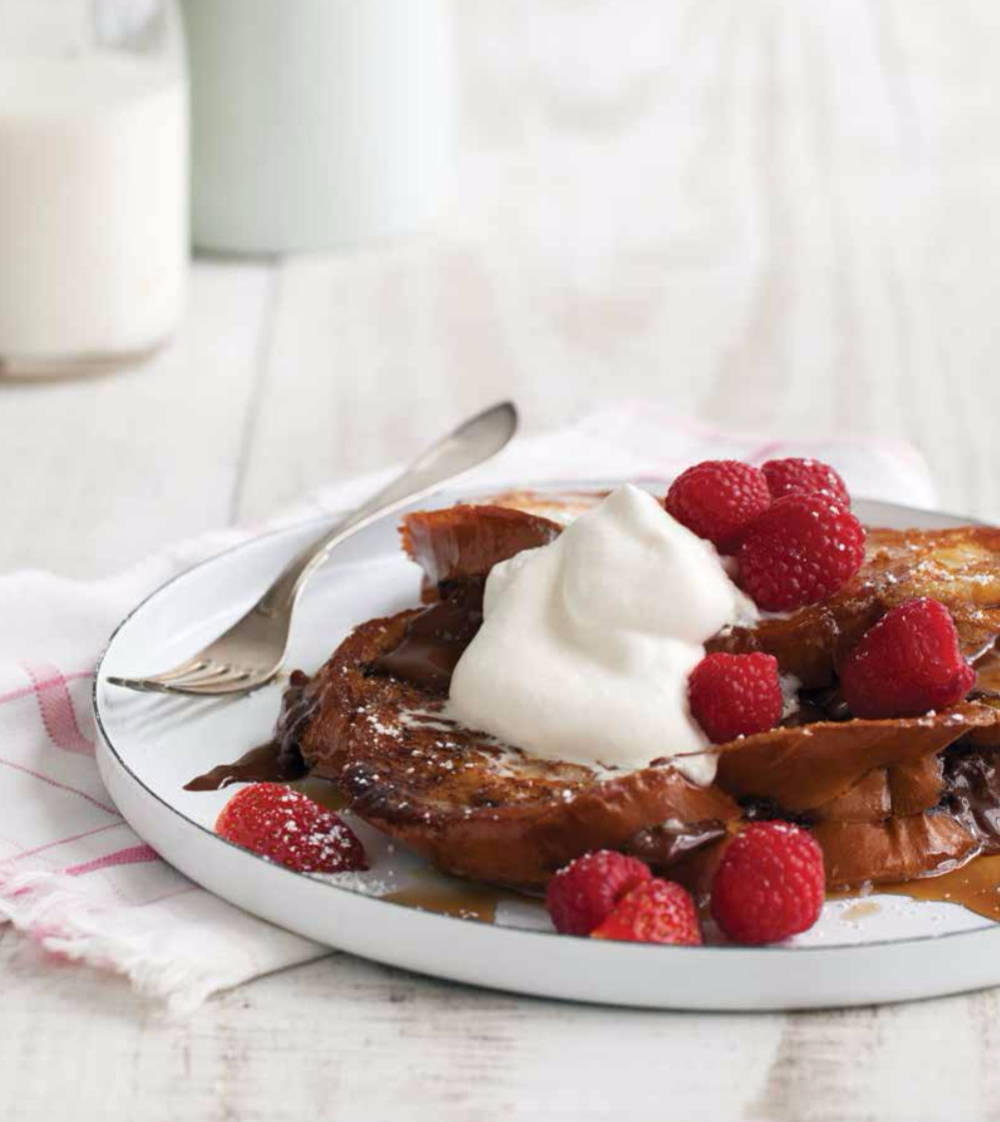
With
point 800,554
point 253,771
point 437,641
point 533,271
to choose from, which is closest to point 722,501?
point 800,554

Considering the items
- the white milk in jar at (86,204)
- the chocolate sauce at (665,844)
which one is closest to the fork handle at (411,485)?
the chocolate sauce at (665,844)

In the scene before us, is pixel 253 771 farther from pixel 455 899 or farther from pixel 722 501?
pixel 722 501

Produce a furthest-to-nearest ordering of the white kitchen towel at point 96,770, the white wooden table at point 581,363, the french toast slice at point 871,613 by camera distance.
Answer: the french toast slice at point 871,613
the white kitchen towel at point 96,770
the white wooden table at point 581,363

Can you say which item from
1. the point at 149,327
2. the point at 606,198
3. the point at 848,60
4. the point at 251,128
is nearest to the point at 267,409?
the point at 149,327

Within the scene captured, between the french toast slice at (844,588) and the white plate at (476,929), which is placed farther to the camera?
the french toast slice at (844,588)

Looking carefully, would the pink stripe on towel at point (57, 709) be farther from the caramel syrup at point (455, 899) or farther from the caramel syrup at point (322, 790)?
the caramel syrup at point (455, 899)

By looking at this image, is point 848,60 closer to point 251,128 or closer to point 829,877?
point 251,128
